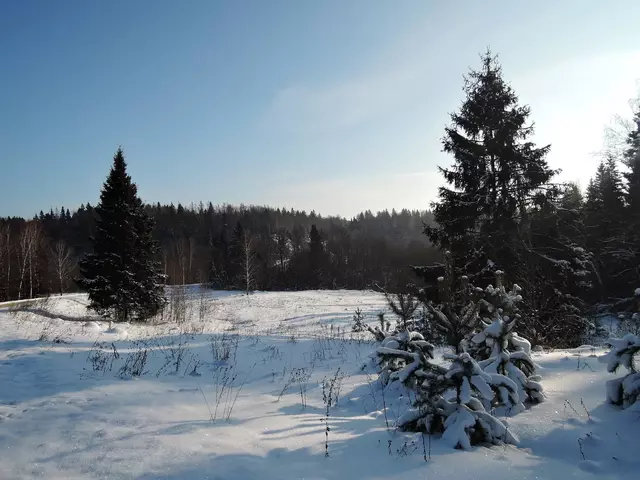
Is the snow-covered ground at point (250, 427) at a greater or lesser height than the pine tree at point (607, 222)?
lesser

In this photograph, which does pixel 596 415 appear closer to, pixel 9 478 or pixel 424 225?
pixel 9 478

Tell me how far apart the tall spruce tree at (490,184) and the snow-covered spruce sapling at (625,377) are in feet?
31.2

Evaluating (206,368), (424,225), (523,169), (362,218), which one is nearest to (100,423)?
(206,368)

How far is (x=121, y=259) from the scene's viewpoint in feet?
62.5

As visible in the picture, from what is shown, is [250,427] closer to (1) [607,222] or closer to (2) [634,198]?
(2) [634,198]

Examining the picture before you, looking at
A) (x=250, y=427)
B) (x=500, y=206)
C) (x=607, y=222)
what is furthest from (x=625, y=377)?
(x=607, y=222)

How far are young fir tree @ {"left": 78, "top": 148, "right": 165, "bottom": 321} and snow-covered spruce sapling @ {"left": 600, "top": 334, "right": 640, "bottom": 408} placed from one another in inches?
726

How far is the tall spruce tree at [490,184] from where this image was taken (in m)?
13.5

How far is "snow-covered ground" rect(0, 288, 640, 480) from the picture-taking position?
9.67 ft

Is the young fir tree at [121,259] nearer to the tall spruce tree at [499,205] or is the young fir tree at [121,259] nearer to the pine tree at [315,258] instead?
the tall spruce tree at [499,205]

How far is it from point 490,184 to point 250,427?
12812mm

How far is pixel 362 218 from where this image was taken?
148500 mm

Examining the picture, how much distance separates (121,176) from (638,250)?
24774 millimetres

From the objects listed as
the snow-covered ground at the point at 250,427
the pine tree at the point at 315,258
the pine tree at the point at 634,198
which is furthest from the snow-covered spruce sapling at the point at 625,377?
the pine tree at the point at 315,258
